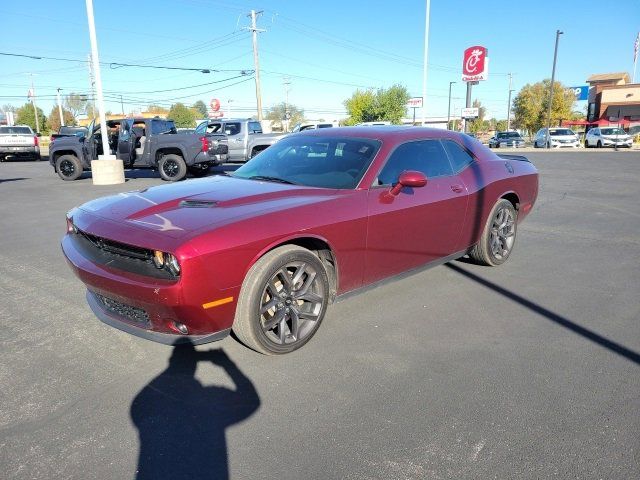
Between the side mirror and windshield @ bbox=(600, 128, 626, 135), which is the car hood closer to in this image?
the side mirror

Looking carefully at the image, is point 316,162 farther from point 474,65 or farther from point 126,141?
point 474,65

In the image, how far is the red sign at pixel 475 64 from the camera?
25297 mm

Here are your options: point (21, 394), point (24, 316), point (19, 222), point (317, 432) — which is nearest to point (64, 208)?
point (19, 222)

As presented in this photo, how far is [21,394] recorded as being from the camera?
2793mm

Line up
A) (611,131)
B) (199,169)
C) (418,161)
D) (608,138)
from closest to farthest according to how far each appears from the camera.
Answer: (418,161) → (199,169) → (608,138) → (611,131)

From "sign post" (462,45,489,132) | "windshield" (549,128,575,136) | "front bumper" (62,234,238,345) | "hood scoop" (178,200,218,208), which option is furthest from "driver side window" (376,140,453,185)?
"windshield" (549,128,575,136)

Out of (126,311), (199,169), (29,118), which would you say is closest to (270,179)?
(126,311)

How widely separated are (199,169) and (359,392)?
1361 centimetres

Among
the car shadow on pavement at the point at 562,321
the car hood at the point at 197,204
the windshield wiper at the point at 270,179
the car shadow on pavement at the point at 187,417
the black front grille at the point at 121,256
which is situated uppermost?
the windshield wiper at the point at 270,179

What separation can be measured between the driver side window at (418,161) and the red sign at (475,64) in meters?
23.3

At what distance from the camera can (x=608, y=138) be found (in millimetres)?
32688

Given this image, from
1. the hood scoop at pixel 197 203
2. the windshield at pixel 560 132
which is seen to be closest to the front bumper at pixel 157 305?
the hood scoop at pixel 197 203

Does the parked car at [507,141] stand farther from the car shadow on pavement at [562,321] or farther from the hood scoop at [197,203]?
the hood scoop at [197,203]

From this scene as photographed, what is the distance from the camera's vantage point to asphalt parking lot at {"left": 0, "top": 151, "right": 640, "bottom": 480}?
2.23 metres
